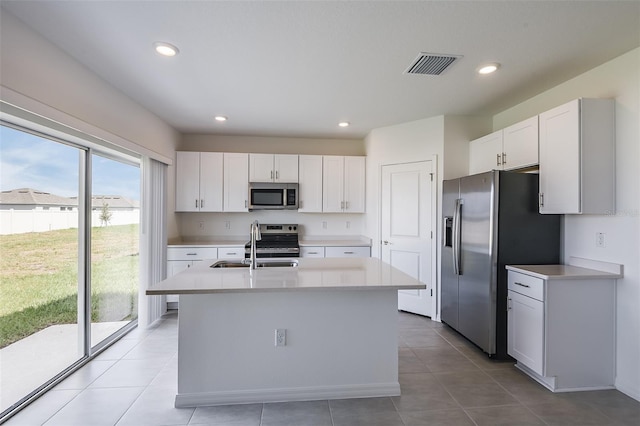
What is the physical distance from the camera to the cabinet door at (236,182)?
4.56 m

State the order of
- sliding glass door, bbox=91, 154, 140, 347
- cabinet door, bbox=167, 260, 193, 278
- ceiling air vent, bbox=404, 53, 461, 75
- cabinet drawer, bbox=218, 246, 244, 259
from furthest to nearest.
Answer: cabinet drawer, bbox=218, 246, 244, 259 < cabinet door, bbox=167, 260, 193, 278 < sliding glass door, bbox=91, 154, 140, 347 < ceiling air vent, bbox=404, 53, 461, 75

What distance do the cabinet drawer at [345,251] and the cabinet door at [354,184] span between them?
1.98 ft

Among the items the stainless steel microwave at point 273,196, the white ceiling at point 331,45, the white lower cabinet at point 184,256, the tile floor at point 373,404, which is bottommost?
the tile floor at point 373,404

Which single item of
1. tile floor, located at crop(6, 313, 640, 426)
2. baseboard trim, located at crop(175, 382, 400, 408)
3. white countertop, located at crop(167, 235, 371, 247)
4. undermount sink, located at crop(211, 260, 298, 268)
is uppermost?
white countertop, located at crop(167, 235, 371, 247)

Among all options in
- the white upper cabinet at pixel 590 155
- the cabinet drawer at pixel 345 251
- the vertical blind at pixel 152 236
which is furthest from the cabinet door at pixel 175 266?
the white upper cabinet at pixel 590 155

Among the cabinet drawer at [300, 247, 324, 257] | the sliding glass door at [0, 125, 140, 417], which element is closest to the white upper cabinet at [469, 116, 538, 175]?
the cabinet drawer at [300, 247, 324, 257]

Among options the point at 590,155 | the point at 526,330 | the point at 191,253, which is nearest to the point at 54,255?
the point at 191,253

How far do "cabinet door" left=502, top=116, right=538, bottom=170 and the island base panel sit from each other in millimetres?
1803

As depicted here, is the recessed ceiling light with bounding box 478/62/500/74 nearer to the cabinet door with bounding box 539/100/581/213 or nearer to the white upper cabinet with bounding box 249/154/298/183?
the cabinet door with bounding box 539/100/581/213

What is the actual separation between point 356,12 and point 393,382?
246 centimetres

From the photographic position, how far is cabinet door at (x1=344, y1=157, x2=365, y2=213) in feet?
15.6

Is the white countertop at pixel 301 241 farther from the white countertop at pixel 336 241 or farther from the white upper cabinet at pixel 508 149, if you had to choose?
the white upper cabinet at pixel 508 149

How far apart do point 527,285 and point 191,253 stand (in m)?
3.73

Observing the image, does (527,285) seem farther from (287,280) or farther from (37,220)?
(37,220)
